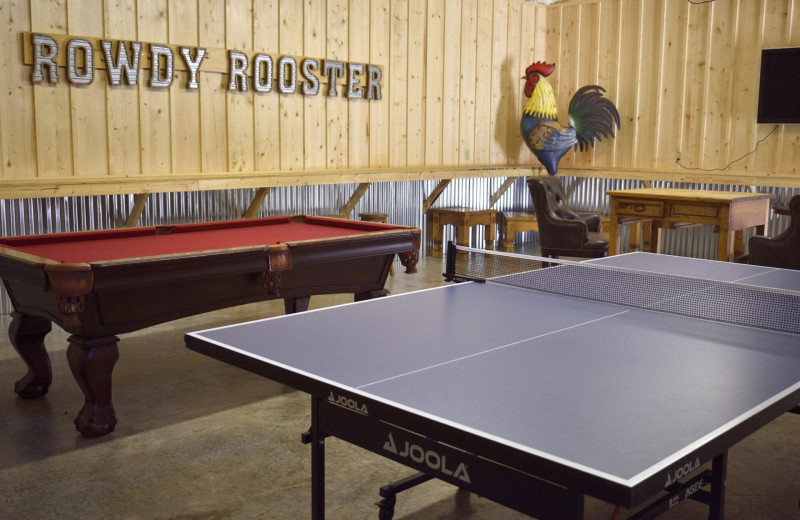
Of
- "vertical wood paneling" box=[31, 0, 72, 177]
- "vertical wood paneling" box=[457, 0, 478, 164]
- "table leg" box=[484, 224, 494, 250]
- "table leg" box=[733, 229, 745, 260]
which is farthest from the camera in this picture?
"vertical wood paneling" box=[457, 0, 478, 164]

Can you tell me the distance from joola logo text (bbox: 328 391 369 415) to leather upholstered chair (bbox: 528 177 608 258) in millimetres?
5319

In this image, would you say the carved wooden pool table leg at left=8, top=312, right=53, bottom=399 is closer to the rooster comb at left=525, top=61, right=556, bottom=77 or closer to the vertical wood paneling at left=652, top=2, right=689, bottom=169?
the rooster comb at left=525, top=61, right=556, bottom=77

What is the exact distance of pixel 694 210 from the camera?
23.2ft

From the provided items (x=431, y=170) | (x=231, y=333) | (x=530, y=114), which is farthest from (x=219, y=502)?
(x=530, y=114)

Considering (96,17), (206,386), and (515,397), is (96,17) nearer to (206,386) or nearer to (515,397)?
(206,386)

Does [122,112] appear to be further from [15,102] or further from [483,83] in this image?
[483,83]

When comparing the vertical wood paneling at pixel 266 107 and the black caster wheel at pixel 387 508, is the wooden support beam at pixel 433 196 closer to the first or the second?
the vertical wood paneling at pixel 266 107

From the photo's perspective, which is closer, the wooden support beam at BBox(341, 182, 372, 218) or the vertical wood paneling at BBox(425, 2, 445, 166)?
the wooden support beam at BBox(341, 182, 372, 218)

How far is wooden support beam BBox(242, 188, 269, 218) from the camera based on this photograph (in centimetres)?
735

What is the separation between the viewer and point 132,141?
21.6 feet

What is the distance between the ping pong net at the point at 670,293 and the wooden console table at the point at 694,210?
135 inches

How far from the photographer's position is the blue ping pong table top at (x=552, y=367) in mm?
1683

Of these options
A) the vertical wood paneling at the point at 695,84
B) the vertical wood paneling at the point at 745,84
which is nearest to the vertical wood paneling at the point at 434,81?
the vertical wood paneling at the point at 695,84

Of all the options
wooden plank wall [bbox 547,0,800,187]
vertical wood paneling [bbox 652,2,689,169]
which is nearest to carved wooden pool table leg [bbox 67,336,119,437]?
wooden plank wall [bbox 547,0,800,187]
